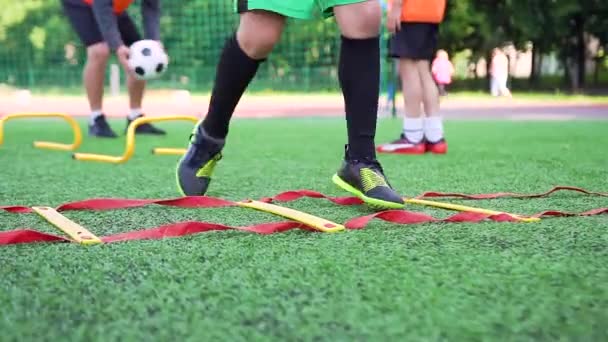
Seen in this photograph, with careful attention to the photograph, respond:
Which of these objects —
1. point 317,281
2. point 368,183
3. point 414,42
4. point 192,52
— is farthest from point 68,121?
point 192,52

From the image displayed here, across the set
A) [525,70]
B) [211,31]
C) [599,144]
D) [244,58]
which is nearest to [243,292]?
[244,58]

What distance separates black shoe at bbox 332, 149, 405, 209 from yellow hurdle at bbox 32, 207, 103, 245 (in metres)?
0.89

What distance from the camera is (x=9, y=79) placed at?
17469mm

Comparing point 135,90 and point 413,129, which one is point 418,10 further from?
point 135,90

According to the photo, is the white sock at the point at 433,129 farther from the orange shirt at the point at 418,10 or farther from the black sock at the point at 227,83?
the black sock at the point at 227,83

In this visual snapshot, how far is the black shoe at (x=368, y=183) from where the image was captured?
2.33 metres

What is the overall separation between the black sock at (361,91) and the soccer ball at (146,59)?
2856mm

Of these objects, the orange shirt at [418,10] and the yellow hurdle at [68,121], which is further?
the yellow hurdle at [68,121]

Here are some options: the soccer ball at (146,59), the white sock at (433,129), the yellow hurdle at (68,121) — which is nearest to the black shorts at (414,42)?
the white sock at (433,129)

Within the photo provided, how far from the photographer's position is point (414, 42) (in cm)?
458

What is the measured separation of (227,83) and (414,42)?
2.19 meters

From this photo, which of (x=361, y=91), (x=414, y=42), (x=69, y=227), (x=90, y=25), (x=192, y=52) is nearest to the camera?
(x=69, y=227)

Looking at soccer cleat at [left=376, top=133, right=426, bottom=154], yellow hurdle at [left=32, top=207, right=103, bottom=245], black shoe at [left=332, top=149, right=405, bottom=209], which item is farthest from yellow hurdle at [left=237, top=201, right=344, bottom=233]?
soccer cleat at [left=376, top=133, right=426, bottom=154]

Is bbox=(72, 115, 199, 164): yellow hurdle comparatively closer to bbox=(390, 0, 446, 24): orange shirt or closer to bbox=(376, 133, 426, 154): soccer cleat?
bbox=(376, 133, 426, 154): soccer cleat
